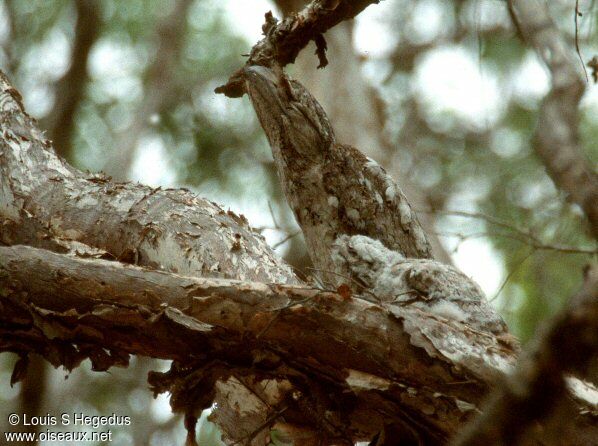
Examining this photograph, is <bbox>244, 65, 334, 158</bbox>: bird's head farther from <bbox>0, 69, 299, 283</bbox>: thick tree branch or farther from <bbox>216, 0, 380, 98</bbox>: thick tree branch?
<bbox>0, 69, 299, 283</bbox>: thick tree branch

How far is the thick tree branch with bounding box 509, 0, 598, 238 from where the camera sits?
130 centimetres

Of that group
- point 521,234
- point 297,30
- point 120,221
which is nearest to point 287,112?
point 297,30

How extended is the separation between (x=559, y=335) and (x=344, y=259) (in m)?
1.88

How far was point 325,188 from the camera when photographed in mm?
2734

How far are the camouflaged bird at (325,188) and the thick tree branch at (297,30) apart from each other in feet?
0.37

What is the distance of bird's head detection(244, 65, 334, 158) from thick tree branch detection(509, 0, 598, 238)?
→ 847mm

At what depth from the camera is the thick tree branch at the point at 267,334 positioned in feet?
5.23

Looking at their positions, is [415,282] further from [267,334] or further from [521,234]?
[521,234]

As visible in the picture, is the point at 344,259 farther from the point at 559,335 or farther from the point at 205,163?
the point at 205,163

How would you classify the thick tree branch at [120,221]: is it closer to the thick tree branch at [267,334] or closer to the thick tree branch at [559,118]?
the thick tree branch at [267,334]

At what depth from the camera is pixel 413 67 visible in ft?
22.6


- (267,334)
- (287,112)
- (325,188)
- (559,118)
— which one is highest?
(287,112)

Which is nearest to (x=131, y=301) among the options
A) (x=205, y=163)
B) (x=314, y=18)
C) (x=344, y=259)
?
(x=344, y=259)

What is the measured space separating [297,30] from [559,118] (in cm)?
122
